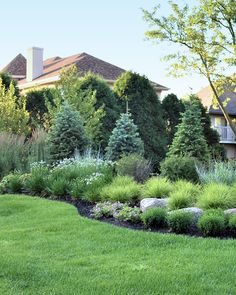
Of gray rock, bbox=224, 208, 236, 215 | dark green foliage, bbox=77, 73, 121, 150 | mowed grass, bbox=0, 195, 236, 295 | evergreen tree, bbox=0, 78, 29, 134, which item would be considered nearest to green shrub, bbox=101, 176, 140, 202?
mowed grass, bbox=0, 195, 236, 295

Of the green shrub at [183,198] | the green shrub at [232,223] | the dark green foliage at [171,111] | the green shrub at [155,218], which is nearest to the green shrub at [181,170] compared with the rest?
the green shrub at [183,198]

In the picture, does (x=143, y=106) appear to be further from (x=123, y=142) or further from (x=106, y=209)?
(x=106, y=209)

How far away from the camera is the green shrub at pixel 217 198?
740 cm

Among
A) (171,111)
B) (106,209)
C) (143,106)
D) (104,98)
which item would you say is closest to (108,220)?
(106,209)

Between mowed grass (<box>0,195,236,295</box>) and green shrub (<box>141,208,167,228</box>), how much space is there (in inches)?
19.0

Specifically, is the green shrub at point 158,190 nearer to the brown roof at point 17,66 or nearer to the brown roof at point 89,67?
the brown roof at point 89,67

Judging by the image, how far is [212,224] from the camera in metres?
6.46

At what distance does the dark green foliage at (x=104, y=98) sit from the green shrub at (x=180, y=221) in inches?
461

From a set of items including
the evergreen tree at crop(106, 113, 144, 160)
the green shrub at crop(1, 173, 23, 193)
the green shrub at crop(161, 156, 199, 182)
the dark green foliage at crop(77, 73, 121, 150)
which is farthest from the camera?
the dark green foliage at crop(77, 73, 121, 150)

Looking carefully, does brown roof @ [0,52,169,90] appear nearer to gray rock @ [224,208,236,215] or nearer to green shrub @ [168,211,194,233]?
gray rock @ [224,208,236,215]

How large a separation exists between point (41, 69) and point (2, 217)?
2625 centimetres

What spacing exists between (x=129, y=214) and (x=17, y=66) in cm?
3339

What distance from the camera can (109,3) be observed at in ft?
35.6

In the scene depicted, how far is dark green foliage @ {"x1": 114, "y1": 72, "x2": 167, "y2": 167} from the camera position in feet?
62.2
